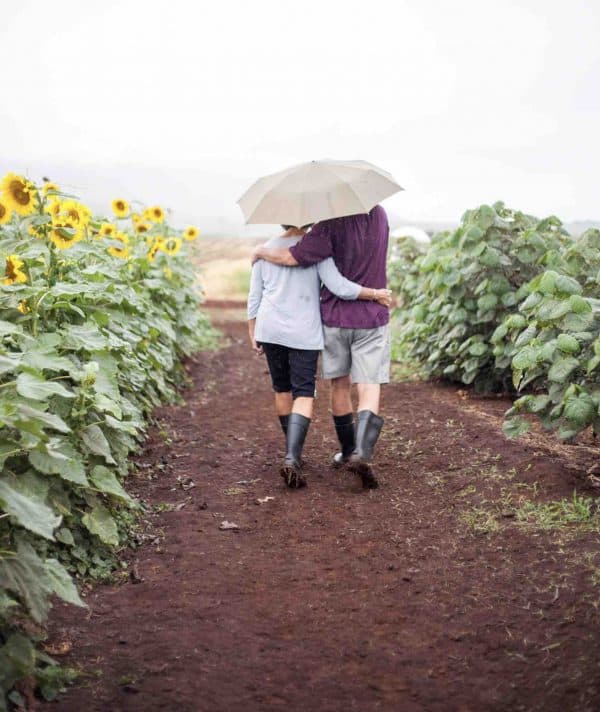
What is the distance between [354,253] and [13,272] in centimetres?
174

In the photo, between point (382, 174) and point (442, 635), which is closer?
point (442, 635)

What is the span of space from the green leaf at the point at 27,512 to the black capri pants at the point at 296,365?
241 cm

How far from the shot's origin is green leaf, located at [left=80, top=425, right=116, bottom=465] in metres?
3.89

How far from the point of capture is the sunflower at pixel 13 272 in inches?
167

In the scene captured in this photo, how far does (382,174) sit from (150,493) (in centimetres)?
211

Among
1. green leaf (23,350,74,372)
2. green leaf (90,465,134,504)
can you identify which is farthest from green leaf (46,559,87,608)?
green leaf (90,465,134,504)

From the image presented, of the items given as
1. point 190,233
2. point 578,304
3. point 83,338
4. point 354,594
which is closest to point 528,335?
point 578,304

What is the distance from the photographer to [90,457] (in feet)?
13.3

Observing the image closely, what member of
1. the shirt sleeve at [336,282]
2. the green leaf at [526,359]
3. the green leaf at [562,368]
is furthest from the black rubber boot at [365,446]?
the green leaf at [562,368]

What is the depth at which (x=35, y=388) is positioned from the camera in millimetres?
3037

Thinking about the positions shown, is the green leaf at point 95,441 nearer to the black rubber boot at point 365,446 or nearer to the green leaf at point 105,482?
the green leaf at point 105,482

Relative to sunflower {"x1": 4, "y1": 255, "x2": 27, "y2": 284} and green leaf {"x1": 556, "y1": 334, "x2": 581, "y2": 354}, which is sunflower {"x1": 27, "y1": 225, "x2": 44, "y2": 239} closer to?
sunflower {"x1": 4, "y1": 255, "x2": 27, "y2": 284}

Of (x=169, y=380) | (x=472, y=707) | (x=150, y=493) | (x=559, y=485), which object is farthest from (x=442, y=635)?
(x=169, y=380)

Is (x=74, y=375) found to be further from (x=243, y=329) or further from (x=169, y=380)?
(x=243, y=329)
